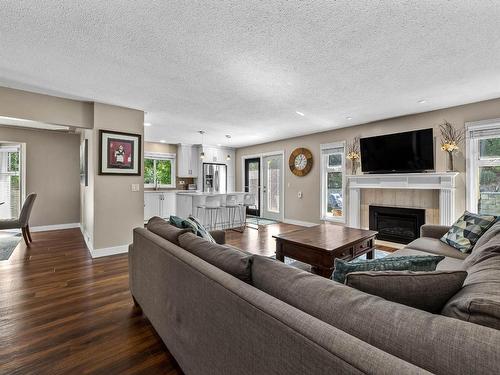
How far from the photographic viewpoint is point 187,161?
25.2 ft

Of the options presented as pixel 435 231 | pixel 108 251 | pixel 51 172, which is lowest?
pixel 108 251

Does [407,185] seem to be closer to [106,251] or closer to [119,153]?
[119,153]

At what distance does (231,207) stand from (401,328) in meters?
5.68

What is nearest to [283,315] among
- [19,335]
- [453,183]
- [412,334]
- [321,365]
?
[321,365]

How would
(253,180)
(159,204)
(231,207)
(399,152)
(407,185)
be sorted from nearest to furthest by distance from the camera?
1. (407,185)
2. (399,152)
3. (231,207)
4. (159,204)
5. (253,180)

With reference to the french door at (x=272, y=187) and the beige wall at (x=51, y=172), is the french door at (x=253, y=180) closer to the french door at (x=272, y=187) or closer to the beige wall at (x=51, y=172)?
the french door at (x=272, y=187)

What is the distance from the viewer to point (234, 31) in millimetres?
2027

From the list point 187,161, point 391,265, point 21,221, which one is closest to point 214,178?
point 187,161

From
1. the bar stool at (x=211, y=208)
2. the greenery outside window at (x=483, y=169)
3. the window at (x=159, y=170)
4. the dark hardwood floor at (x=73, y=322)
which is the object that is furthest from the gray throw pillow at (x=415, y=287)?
the window at (x=159, y=170)

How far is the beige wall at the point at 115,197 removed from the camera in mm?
3797

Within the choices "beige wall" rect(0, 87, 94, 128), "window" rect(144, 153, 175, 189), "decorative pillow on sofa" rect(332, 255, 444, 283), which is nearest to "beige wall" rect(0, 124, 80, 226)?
"window" rect(144, 153, 175, 189)

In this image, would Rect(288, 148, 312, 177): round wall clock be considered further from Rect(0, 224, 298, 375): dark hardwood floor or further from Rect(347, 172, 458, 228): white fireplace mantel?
Rect(0, 224, 298, 375): dark hardwood floor

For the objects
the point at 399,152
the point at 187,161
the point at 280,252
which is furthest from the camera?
the point at 187,161

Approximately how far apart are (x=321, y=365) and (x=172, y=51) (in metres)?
2.61
